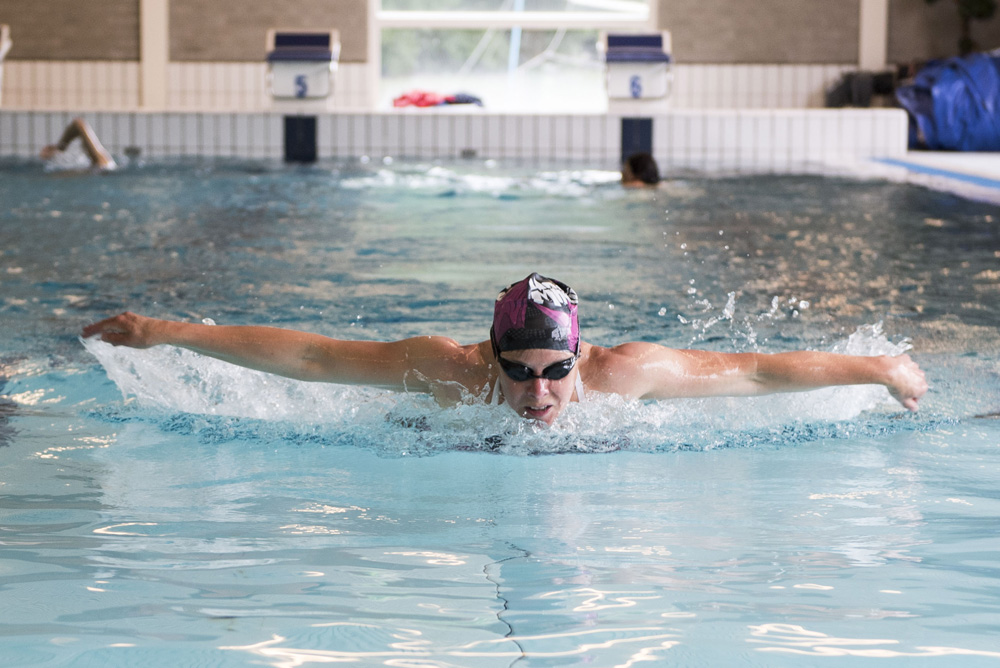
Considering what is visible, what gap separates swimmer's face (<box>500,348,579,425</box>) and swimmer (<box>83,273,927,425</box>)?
0.01 m

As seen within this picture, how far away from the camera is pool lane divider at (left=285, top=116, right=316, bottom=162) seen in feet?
37.1

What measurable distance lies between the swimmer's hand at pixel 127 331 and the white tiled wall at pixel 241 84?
12.1m

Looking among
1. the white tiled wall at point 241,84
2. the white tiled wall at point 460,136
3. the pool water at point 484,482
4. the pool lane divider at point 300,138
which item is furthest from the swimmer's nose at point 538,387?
the white tiled wall at point 241,84

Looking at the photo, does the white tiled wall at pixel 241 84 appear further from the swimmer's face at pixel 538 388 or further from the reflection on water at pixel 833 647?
the reflection on water at pixel 833 647

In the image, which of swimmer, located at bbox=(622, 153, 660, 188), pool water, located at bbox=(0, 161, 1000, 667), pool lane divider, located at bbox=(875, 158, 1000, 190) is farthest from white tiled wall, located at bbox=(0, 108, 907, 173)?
pool water, located at bbox=(0, 161, 1000, 667)

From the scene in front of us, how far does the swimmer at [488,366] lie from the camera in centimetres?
298

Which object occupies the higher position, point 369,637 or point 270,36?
point 270,36

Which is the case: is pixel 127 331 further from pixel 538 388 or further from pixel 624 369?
pixel 624 369

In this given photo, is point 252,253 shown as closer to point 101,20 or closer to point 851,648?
point 851,648

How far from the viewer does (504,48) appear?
15.1m

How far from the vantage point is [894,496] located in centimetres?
265

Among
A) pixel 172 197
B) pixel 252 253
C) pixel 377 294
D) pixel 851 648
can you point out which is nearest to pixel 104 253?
pixel 252 253

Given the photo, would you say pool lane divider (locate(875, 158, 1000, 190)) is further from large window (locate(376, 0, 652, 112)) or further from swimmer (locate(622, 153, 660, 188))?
large window (locate(376, 0, 652, 112))

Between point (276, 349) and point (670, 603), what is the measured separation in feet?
4.57
